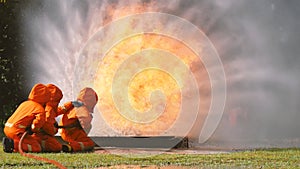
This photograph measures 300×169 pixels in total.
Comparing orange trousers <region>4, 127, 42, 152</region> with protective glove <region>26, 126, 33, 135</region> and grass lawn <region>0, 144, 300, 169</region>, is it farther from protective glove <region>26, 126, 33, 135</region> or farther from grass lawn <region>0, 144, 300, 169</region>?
grass lawn <region>0, 144, 300, 169</region>

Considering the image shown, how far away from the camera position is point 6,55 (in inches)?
768

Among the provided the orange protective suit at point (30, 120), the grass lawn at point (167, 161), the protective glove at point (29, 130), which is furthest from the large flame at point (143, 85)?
the grass lawn at point (167, 161)

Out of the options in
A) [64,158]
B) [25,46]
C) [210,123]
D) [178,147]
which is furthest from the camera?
[25,46]

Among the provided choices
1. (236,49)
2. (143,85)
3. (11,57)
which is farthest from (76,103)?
(11,57)

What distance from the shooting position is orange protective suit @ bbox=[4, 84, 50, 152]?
35.9 ft

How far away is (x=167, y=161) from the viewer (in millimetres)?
9195

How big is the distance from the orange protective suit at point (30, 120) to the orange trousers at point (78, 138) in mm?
785

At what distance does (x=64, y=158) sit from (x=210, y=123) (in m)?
8.41

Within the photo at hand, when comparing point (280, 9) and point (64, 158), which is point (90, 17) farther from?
point (280, 9)

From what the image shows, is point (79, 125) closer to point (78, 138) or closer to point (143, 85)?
point (78, 138)

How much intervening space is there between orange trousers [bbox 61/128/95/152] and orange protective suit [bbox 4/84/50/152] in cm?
79

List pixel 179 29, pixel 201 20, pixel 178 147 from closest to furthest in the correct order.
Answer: pixel 178 147 → pixel 179 29 → pixel 201 20

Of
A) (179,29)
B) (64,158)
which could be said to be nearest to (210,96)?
(179,29)

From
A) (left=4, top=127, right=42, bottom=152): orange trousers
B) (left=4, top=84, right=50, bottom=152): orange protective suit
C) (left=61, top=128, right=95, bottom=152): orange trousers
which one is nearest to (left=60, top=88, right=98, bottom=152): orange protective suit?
(left=61, top=128, right=95, bottom=152): orange trousers
